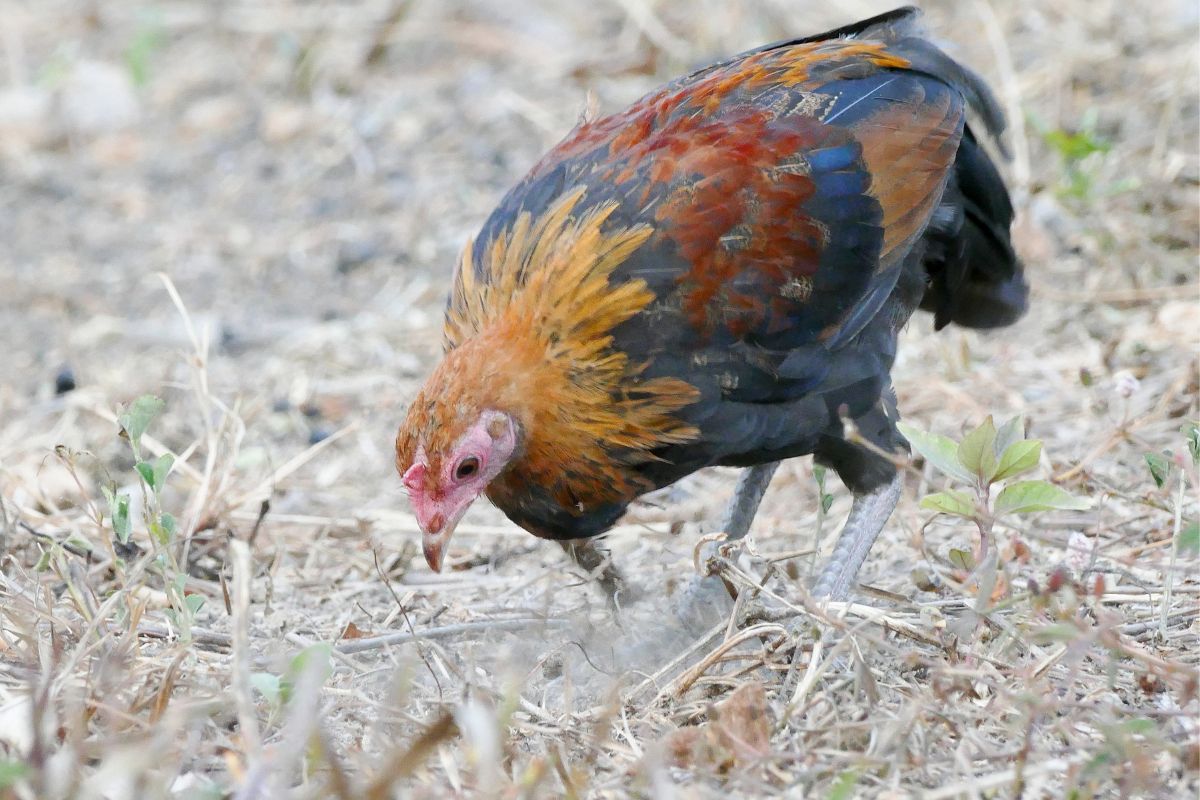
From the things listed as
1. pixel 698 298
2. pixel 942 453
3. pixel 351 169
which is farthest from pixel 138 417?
pixel 351 169

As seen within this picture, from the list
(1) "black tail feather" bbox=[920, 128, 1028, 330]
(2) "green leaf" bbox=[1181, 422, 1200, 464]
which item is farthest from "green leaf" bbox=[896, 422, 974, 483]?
(1) "black tail feather" bbox=[920, 128, 1028, 330]

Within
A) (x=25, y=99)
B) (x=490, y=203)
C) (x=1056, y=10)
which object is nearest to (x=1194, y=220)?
(x=1056, y=10)

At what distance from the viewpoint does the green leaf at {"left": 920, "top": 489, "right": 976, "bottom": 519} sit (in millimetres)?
2910

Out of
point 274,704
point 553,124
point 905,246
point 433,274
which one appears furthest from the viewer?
point 553,124

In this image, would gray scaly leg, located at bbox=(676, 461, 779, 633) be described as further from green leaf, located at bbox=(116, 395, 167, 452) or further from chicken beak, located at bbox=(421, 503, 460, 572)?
green leaf, located at bbox=(116, 395, 167, 452)

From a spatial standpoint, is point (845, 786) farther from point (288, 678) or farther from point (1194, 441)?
point (1194, 441)

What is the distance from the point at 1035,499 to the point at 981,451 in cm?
14

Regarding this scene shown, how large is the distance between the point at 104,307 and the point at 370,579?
310 centimetres

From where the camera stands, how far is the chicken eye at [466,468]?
3.15 m

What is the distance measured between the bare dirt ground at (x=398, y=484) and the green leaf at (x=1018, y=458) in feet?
0.51

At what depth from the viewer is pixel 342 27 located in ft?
28.5

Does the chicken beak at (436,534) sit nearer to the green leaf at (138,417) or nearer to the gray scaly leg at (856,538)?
the green leaf at (138,417)

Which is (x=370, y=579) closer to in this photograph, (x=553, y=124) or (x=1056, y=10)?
(x=553, y=124)

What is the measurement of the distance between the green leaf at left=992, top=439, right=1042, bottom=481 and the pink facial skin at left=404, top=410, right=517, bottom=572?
1.08 m
